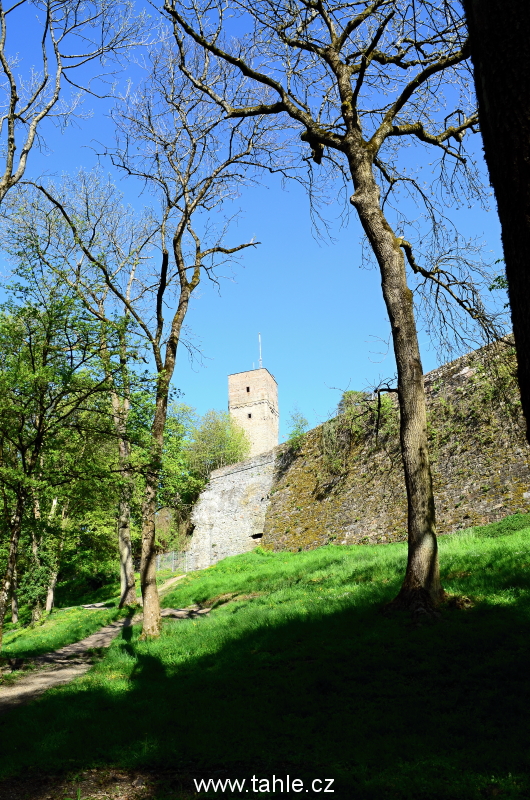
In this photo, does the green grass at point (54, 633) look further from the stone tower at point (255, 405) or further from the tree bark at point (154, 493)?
the stone tower at point (255, 405)

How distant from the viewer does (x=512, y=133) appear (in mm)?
1861

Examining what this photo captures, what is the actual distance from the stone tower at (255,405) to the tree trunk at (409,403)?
52.2 meters

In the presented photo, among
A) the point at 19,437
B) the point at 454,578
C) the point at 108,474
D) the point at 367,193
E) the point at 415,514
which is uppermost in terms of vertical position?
the point at 367,193

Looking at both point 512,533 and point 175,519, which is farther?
point 175,519

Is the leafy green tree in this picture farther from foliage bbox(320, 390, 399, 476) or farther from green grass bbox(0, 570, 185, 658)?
foliage bbox(320, 390, 399, 476)

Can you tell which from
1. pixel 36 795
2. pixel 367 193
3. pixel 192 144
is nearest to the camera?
pixel 36 795

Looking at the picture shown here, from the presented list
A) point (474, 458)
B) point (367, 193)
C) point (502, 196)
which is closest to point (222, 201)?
point (367, 193)

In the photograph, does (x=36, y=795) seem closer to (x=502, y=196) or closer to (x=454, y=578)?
(x=502, y=196)

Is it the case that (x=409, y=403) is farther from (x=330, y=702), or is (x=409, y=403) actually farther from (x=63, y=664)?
(x=63, y=664)

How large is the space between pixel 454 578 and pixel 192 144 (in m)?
10.4

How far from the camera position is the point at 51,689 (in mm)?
6895

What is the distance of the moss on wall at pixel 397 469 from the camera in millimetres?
12984

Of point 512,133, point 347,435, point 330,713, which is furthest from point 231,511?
point 512,133

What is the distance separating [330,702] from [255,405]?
56.5m
